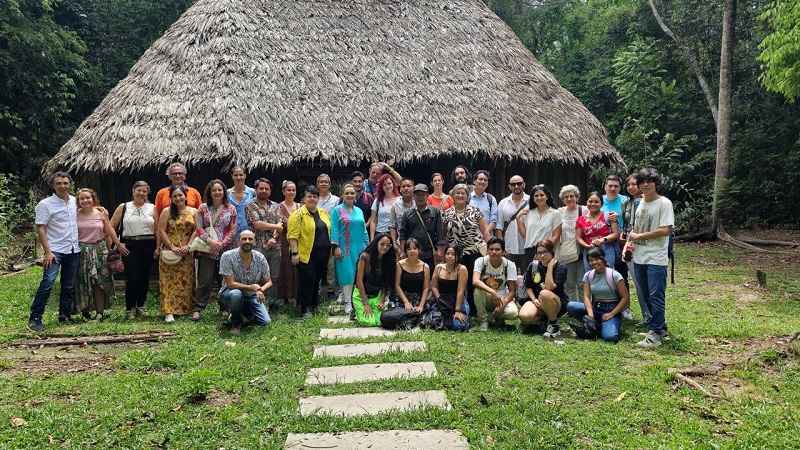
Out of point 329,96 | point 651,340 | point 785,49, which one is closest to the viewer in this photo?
point 651,340

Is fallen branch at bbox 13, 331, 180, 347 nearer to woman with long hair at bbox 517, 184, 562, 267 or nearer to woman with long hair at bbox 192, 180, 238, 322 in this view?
woman with long hair at bbox 192, 180, 238, 322

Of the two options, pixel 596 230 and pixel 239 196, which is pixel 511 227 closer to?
pixel 596 230

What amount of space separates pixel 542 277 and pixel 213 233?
363 centimetres

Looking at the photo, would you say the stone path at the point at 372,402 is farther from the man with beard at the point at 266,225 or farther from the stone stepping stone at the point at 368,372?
the man with beard at the point at 266,225

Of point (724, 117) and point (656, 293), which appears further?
point (724, 117)

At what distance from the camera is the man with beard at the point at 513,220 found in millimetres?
6961

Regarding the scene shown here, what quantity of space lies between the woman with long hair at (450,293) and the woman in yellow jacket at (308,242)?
4.81ft

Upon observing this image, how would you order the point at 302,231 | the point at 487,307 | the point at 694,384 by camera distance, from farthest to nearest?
the point at 302,231 → the point at 487,307 → the point at 694,384

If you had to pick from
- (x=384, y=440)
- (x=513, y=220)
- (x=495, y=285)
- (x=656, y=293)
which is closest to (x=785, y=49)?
(x=513, y=220)

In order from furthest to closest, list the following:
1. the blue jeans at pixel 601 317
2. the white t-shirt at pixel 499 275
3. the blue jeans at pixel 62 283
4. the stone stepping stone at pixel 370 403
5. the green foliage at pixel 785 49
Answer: the green foliage at pixel 785 49 < the blue jeans at pixel 62 283 < the white t-shirt at pixel 499 275 < the blue jeans at pixel 601 317 < the stone stepping stone at pixel 370 403

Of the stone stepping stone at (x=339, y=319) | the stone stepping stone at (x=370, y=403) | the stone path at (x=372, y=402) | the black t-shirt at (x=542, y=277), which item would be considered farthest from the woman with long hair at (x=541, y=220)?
the stone stepping stone at (x=370, y=403)

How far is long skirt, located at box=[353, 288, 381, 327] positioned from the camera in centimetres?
630

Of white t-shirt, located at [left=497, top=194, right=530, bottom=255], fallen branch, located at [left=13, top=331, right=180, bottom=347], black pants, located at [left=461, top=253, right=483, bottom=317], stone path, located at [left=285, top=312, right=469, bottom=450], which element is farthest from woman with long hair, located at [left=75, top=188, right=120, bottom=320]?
white t-shirt, located at [left=497, top=194, right=530, bottom=255]

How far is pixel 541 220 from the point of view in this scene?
646cm
